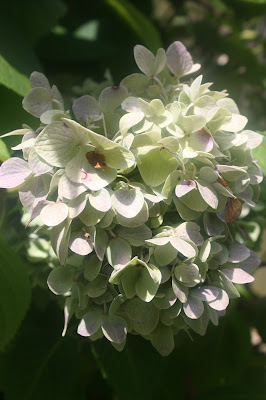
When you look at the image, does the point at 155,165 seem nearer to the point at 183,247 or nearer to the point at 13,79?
the point at 183,247

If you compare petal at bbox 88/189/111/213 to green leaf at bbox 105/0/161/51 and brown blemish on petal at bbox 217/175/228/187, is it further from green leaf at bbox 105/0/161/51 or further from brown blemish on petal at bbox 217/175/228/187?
green leaf at bbox 105/0/161/51

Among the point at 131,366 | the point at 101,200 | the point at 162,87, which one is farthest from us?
the point at 131,366

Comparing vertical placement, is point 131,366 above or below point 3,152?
below

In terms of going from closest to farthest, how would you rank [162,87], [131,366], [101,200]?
1. [101,200]
2. [162,87]
3. [131,366]

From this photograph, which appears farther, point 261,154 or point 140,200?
point 261,154

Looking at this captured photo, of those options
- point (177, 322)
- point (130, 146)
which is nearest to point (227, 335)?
point (177, 322)

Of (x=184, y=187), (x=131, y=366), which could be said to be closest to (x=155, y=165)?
(x=184, y=187)

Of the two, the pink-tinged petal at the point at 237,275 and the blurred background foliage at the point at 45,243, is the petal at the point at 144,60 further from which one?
the pink-tinged petal at the point at 237,275

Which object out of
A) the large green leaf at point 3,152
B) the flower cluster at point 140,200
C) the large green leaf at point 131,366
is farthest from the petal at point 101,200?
the large green leaf at point 131,366

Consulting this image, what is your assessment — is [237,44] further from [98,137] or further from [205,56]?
[98,137]
